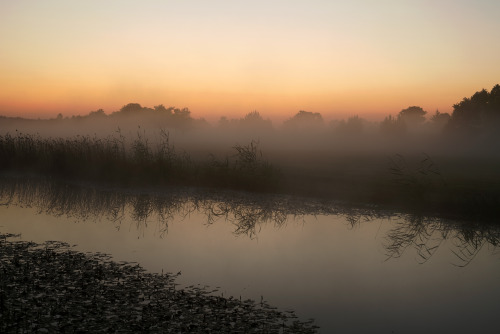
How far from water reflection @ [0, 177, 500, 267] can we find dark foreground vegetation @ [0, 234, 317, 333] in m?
4.39

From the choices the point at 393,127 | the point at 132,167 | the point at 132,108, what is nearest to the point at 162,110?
the point at 132,108

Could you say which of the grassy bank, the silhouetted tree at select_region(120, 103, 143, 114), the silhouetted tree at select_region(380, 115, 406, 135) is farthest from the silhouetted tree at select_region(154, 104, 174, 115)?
the grassy bank

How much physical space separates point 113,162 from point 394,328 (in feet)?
63.3

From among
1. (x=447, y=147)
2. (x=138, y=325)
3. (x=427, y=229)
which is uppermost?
(x=447, y=147)

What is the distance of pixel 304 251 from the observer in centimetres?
1125

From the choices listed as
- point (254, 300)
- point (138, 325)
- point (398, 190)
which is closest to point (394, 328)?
point (254, 300)

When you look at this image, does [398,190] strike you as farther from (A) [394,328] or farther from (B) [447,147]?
(B) [447,147]

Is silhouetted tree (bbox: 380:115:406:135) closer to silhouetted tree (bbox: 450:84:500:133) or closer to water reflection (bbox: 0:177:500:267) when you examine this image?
silhouetted tree (bbox: 450:84:500:133)

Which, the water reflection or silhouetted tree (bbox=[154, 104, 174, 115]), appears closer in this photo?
the water reflection

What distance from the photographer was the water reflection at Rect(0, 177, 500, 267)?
41.7 ft

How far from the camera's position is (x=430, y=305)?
8008mm

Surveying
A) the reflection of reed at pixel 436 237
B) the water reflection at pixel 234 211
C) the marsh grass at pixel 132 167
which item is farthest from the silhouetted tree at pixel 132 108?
the reflection of reed at pixel 436 237

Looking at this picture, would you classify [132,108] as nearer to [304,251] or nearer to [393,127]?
[393,127]

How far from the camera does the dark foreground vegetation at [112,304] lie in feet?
Result: 20.5
